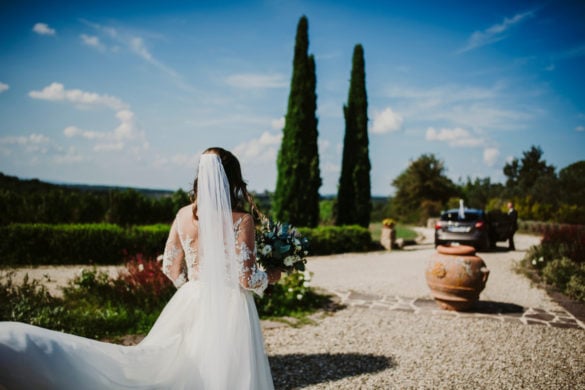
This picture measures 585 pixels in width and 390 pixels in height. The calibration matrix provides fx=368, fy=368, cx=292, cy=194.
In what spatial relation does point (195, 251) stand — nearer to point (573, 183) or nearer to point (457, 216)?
point (457, 216)

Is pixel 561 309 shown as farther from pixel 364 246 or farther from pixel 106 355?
pixel 364 246

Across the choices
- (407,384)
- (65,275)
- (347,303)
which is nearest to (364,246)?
(347,303)

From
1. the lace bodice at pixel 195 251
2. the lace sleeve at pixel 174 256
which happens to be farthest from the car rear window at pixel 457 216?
the lace sleeve at pixel 174 256

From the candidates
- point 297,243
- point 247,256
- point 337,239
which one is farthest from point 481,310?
point 337,239

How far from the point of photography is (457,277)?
6227 millimetres

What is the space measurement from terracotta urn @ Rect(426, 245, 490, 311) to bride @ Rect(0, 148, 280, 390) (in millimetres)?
4601

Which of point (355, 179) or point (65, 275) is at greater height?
point (355, 179)

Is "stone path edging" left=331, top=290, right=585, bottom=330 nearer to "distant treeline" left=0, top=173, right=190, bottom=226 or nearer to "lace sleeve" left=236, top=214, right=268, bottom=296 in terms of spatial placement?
"lace sleeve" left=236, top=214, right=268, bottom=296

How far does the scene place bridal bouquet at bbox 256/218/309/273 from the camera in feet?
10.1

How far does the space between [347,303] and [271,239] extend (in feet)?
14.4

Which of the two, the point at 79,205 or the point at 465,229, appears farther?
the point at 465,229

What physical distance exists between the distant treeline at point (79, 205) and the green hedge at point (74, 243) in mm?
1564

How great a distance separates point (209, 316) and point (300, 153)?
43.0 ft

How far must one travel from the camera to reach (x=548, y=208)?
1536 cm
